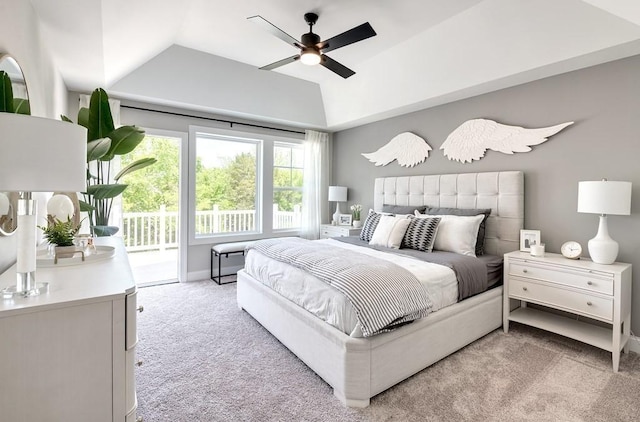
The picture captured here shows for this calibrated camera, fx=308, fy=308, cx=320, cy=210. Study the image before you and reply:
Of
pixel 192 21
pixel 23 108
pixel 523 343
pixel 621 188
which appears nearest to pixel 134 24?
pixel 192 21

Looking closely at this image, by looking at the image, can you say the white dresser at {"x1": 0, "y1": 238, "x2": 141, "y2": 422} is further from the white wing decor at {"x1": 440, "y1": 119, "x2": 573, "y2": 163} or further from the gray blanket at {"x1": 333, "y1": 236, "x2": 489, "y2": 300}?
the white wing decor at {"x1": 440, "y1": 119, "x2": 573, "y2": 163}

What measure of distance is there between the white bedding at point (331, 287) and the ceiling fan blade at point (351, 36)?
6.08ft

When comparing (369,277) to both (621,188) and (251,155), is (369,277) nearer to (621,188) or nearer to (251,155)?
(621,188)

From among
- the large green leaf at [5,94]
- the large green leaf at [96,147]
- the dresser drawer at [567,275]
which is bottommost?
the dresser drawer at [567,275]

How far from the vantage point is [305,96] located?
4797mm

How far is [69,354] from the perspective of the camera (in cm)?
103

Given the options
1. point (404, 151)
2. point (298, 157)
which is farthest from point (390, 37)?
point (298, 157)

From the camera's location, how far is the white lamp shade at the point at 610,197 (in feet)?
7.57

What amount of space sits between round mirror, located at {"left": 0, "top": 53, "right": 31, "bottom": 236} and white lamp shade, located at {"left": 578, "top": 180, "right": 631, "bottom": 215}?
145 inches

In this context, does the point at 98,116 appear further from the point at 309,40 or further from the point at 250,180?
the point at 250,180

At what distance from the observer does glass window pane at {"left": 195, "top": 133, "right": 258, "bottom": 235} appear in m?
4.82

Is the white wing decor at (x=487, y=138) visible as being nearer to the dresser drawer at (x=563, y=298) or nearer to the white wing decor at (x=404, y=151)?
the white wing decor at (x=404, y=151)

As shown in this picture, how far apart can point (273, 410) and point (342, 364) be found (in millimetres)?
480

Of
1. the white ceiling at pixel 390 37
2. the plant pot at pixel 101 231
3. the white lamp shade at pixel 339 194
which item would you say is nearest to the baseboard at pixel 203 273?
the plant pot at pixel 101 231
